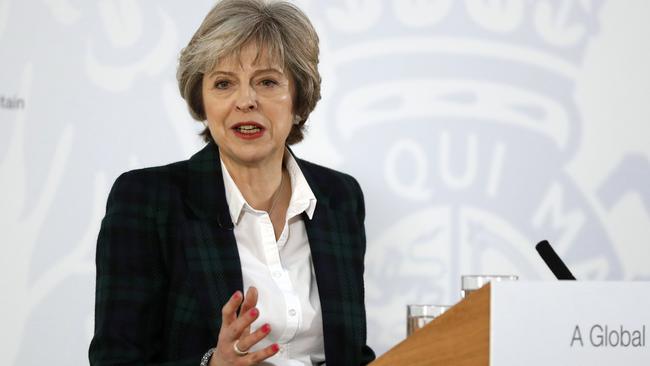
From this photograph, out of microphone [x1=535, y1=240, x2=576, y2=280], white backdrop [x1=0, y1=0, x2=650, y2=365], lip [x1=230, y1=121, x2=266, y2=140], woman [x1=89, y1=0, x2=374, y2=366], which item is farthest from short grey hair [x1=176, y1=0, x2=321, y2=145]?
microphone [x1=535, y1=240, x2=576, y2=280]

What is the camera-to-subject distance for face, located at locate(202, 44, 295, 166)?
2006 mm

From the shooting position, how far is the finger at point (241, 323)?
55.1 inches

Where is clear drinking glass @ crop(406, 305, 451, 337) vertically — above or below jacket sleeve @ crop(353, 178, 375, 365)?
below

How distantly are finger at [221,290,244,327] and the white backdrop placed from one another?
135cm

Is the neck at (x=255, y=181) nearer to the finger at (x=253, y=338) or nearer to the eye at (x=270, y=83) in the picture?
the eye at (x=270, y=83)

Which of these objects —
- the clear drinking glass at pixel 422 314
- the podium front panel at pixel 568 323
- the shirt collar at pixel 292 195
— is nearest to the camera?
the podium front panel at pixel 568 323

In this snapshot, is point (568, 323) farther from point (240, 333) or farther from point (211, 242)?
point (211, 242)

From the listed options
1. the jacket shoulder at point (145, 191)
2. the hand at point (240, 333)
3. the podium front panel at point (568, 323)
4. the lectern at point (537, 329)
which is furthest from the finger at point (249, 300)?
the jacket shoulder at point (145, 191)

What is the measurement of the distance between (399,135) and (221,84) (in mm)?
971

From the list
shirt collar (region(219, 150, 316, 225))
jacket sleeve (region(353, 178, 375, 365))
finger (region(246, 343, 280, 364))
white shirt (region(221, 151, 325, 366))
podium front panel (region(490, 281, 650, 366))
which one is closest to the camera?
podium front panel (region(490, 281, 650, 366))

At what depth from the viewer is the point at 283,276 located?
6.56 feet

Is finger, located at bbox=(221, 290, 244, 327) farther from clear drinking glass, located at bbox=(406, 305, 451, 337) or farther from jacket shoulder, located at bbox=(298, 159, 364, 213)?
jacket shoulder, located at bbox=(298, 159, 364, 213)

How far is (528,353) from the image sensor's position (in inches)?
46.8

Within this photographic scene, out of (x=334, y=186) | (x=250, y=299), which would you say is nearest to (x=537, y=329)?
(x=250, y=299)
